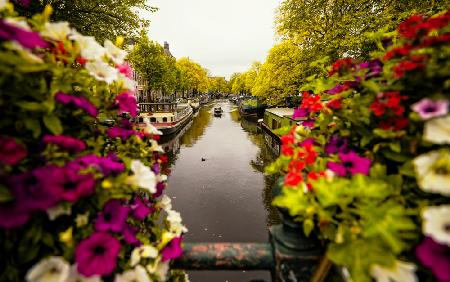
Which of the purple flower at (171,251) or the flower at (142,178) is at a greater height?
the flower at (142,178)

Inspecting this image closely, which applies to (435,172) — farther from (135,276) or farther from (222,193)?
(222,193)

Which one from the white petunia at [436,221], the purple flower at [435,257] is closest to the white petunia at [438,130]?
the white petunia at [436,221]

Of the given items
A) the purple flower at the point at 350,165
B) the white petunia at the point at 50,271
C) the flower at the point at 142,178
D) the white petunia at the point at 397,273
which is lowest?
the white petunia at the point at 50,271

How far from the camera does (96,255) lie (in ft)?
3.49

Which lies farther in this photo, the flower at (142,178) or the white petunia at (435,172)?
the flower at (142,178)

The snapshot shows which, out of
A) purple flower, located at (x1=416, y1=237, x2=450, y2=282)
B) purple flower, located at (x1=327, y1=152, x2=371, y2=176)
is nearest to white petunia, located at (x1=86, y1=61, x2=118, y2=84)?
purple flower, located at (x1=327, y1=152, x2=371, y2=176)

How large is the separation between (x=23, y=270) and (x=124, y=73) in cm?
116

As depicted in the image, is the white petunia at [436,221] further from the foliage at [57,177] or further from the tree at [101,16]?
the tree at [101,16]

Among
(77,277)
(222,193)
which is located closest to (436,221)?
(77,277)

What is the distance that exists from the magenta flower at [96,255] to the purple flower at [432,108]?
142 centimetres

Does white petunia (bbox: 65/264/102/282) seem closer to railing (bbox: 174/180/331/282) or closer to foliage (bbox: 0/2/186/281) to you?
foliage (bbox: 0/2/186/281)

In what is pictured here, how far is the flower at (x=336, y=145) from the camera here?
5.01ft

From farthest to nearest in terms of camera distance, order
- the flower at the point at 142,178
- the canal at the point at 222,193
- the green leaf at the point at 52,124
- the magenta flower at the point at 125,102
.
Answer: the canal at the point at 222,193 < the magenta flower at the point at 125,102 < the flower at the point at 142,178 < the green leaf at the point at 52,124

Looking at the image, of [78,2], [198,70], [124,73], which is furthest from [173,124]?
[198,70]
